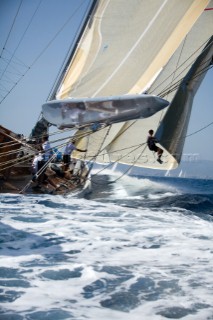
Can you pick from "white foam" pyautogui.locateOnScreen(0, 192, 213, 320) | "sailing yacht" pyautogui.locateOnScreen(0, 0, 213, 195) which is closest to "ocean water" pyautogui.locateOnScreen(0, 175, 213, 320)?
"white foam" pyautogui.locateOnScreen(0, 192, 213, 320)

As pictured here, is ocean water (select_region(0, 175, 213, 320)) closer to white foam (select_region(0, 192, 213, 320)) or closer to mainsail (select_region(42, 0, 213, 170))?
white foam (select_region(0, 192, 213, 320))

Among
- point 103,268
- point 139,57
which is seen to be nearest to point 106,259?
point 103,268

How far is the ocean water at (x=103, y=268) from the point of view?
3762 millimetres

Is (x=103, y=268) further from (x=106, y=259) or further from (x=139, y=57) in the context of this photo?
(x=139, y=57)

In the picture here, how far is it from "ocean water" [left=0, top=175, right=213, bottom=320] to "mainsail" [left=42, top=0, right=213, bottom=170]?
10.4 ft

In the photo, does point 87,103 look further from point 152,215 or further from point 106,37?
point 106,37

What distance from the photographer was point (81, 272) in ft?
16.2

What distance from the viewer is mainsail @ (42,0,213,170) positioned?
434 inches

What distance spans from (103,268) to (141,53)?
384 inches

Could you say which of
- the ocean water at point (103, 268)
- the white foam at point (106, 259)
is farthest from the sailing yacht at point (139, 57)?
the ocean water at point (103, 268)

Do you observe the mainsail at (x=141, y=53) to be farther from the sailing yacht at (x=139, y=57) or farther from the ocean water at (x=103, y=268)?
the ocean water at (x=103, y=268)

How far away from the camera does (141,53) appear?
13.0 m

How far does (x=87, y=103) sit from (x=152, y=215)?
224 inches

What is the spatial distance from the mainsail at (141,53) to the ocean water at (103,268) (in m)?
3.17
